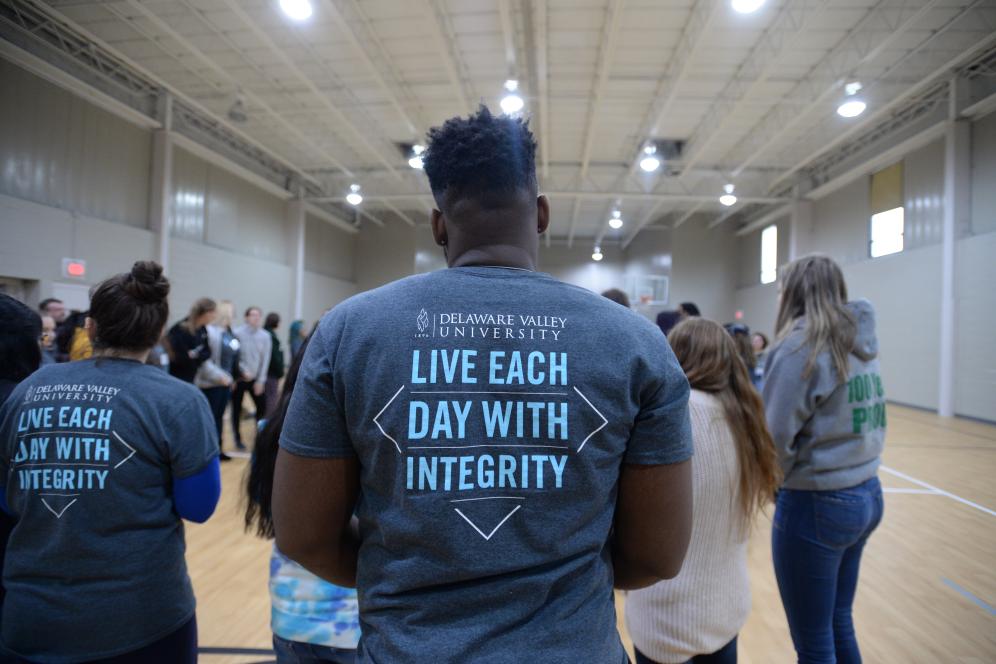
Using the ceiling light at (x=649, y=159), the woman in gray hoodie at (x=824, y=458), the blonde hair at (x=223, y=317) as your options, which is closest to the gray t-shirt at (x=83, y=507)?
the woman in gray hoodie at (x=824, y=458)

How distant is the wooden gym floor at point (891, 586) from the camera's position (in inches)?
101

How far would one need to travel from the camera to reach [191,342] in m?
5.22

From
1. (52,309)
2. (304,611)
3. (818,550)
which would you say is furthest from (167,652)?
(52,309)

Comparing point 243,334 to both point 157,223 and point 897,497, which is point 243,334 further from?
point 897,497

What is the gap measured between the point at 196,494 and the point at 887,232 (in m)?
13.7

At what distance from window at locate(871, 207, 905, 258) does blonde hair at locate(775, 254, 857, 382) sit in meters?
11.4

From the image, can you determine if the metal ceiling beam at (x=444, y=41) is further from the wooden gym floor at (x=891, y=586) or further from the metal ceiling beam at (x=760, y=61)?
the wooden gym floor at (x=891, y=586)

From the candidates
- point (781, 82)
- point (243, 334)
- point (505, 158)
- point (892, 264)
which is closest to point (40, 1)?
point (243, 334)

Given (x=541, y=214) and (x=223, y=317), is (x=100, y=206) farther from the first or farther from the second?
(x=541, y=214)

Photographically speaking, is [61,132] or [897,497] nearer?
[897,497]

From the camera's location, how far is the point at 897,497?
15.9 feet

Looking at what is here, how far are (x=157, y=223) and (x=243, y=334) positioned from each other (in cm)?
513

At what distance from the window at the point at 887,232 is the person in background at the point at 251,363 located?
474 inches

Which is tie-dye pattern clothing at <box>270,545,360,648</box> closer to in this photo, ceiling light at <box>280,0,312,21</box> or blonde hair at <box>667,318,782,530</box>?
blonde hair at <box>667,318,782,530</box>
